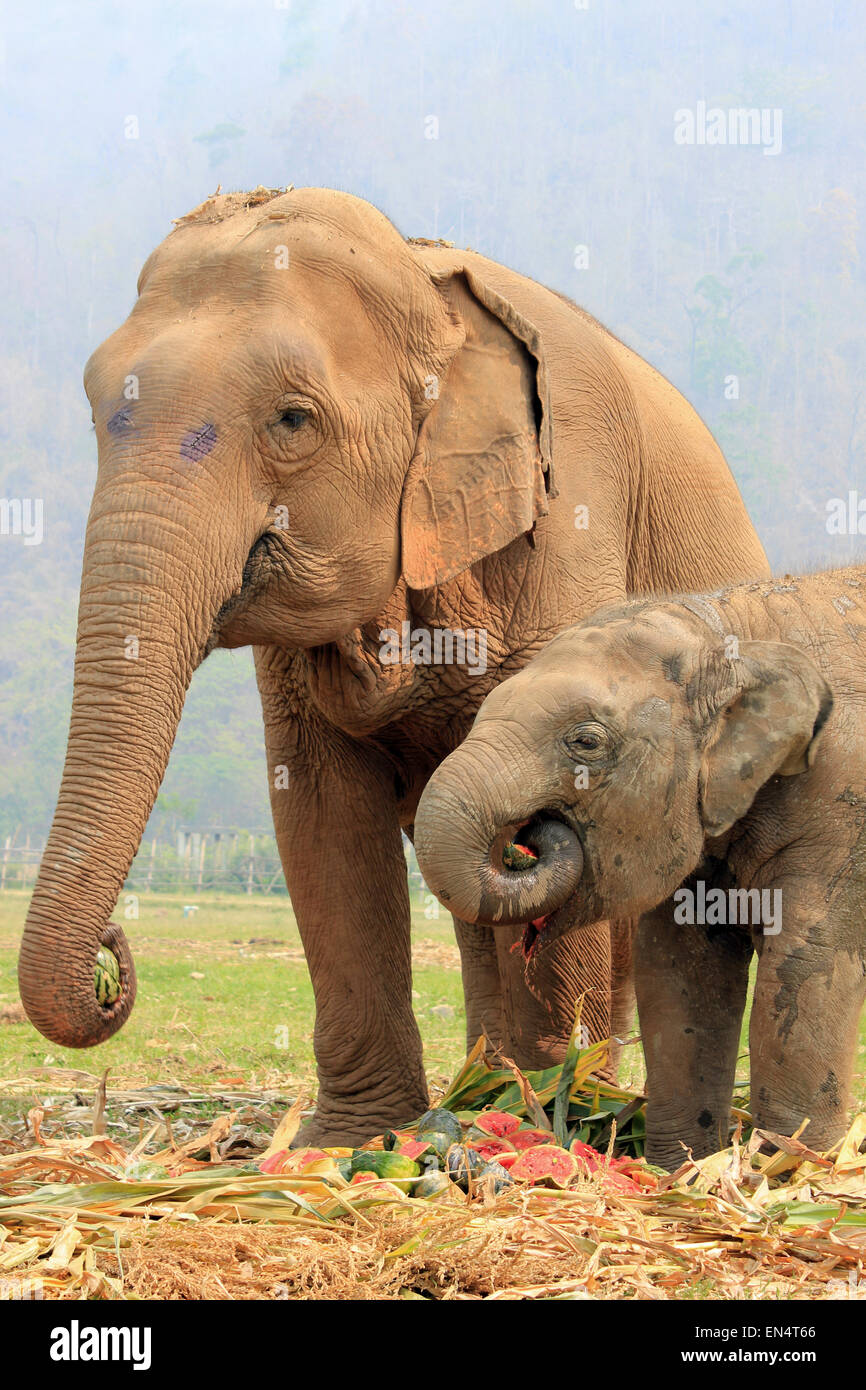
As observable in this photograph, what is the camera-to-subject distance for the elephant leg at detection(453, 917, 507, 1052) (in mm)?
7004

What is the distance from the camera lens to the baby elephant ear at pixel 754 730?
4.70 metres

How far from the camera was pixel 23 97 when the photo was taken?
140 meters

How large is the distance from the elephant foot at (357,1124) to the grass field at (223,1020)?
1.22 metres

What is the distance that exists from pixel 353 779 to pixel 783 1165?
2.39m

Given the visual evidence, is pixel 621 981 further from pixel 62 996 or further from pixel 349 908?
pixel 62 996

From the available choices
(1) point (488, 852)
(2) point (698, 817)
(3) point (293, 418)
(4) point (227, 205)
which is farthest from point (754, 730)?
(4) point (227, 205)

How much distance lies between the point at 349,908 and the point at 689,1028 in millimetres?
1693

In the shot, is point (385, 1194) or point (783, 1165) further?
point (783, 1165)

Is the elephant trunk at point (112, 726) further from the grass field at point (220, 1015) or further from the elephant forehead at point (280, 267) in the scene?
the grass field at point (220, 1015)

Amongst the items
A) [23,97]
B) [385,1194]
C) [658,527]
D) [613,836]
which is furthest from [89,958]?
[23,97]

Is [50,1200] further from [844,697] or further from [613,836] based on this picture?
[844,697]

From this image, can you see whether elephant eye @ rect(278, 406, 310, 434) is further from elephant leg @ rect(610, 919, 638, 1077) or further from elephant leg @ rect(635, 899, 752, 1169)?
elephant leg @ rect(610, 919, 638, 1077)

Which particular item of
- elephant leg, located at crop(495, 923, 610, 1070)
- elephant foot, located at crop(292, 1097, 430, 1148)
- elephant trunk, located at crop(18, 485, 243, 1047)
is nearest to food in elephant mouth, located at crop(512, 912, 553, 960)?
elephant leg, located at crop(495, 923, 610, 1070)

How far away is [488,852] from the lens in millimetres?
4363
